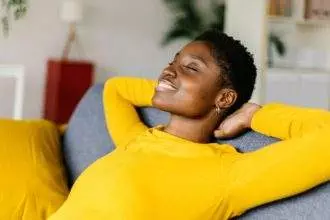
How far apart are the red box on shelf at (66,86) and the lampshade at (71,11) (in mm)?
281

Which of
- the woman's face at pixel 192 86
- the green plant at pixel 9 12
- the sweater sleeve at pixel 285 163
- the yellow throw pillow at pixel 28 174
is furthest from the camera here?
the green plant at pixel 9 12

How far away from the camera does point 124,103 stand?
1.90 m

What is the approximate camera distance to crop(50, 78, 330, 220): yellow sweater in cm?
127

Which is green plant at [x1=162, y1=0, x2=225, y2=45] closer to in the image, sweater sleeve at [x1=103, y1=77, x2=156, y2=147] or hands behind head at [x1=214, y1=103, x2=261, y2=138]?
sweater sleeve at [x1=103, y1=77, x2=156, y2=147]

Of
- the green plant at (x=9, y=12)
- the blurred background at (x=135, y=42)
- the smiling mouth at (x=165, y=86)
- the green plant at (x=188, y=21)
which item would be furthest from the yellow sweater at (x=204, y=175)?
the green plant at (x=188, y=21)

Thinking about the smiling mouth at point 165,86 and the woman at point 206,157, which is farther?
the smiling mouth at point 165,86

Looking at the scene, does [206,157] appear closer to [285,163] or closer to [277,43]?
[285,163]

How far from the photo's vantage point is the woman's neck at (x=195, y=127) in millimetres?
1522

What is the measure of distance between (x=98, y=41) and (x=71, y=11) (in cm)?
48

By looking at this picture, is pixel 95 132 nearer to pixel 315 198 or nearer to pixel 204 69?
pixel 204 69

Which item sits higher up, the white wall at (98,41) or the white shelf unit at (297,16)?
the white shelf unit at (297,16)

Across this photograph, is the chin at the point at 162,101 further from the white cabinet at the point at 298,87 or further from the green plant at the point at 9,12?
the white cabinet at the point at 298,87

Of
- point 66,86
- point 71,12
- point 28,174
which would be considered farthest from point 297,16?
point 28,174

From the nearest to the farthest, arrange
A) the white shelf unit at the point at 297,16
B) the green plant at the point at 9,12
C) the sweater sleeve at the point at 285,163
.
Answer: the sweater sleeve at the point at 285,163, the green plant at the point at 9,12, the white shelf unit at the point at 297,16
